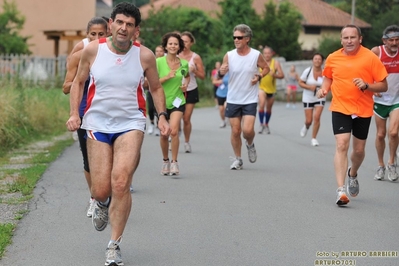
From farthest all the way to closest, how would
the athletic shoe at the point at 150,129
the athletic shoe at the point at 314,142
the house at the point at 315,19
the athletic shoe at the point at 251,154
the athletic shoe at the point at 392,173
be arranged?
the house at the point at 315,19 < the athletic shoe at the point at 150,129 < the athletic shoe at the point at 314,142 < the athletic shoe at the point at 251,154 < the athletic shoe at the point at 392,173

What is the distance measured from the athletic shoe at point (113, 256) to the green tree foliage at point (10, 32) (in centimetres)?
3797

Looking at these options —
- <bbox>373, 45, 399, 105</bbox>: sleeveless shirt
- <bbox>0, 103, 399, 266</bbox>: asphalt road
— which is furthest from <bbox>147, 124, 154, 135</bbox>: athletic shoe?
<bbox>373, 45, 399, 105</bbox>: sleeveless shirt

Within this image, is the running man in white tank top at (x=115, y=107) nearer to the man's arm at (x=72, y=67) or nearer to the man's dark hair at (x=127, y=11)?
the man's dark hair at (x=127, y=11)

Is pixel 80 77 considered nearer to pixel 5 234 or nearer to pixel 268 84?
pixel 5 234

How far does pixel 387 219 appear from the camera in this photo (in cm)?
862

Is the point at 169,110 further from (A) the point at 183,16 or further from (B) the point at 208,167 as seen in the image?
(A) the point at 183,16

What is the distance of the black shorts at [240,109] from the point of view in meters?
12.3

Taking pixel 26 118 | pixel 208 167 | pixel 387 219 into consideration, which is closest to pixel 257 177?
pixel 208 167

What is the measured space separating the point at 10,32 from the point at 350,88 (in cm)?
3869

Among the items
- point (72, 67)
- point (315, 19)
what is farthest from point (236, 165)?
point (315, 19)

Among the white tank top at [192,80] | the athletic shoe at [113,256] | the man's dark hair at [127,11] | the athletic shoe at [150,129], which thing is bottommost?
the athletic shoe at [150,129]

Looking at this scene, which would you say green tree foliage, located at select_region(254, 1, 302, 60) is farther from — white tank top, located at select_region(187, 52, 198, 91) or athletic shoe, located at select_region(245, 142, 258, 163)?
athletic shoe, located at select_region(245, 142, 258, 163)

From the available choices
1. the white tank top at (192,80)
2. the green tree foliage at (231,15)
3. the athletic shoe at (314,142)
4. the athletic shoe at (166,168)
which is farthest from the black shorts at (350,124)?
the green tree foliage at (231,15)

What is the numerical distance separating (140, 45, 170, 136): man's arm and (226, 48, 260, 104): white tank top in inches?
212
